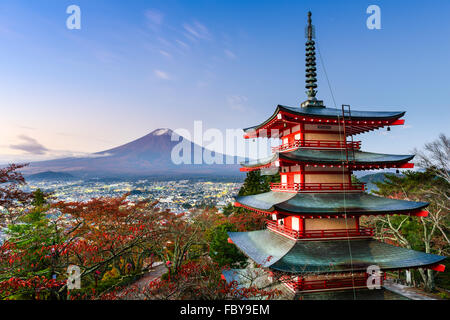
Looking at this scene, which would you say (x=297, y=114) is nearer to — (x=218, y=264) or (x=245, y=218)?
(x=218, y=264)

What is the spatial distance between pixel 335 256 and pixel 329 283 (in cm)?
128

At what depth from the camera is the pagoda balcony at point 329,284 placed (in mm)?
9000

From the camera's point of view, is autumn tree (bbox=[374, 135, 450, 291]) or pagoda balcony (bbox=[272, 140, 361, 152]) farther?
autumn tree (bbox=[374, 135, 450, 291])

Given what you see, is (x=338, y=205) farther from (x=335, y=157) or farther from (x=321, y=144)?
(x=321, y=144)

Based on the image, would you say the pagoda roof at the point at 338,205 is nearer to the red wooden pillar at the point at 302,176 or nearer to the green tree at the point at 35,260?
the red wooden pillar at the point at 302,176

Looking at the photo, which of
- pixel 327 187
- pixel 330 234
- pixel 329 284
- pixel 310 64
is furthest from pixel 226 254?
pixel 310 64

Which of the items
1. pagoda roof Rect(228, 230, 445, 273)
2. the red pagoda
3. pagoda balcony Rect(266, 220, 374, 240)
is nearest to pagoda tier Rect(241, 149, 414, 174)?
the red pagoda

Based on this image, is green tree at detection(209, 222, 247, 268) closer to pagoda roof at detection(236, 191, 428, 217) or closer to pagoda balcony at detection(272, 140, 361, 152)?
pagoda roof at detection(236, 191, 428, 217)

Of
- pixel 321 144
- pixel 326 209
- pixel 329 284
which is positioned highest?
pixel 321 144

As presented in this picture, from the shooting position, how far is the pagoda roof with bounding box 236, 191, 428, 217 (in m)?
8.84

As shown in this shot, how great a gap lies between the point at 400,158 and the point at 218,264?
1220 cm

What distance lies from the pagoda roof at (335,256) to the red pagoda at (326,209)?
0.03 m

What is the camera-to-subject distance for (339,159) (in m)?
9.92

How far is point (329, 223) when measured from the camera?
982 centimetres
